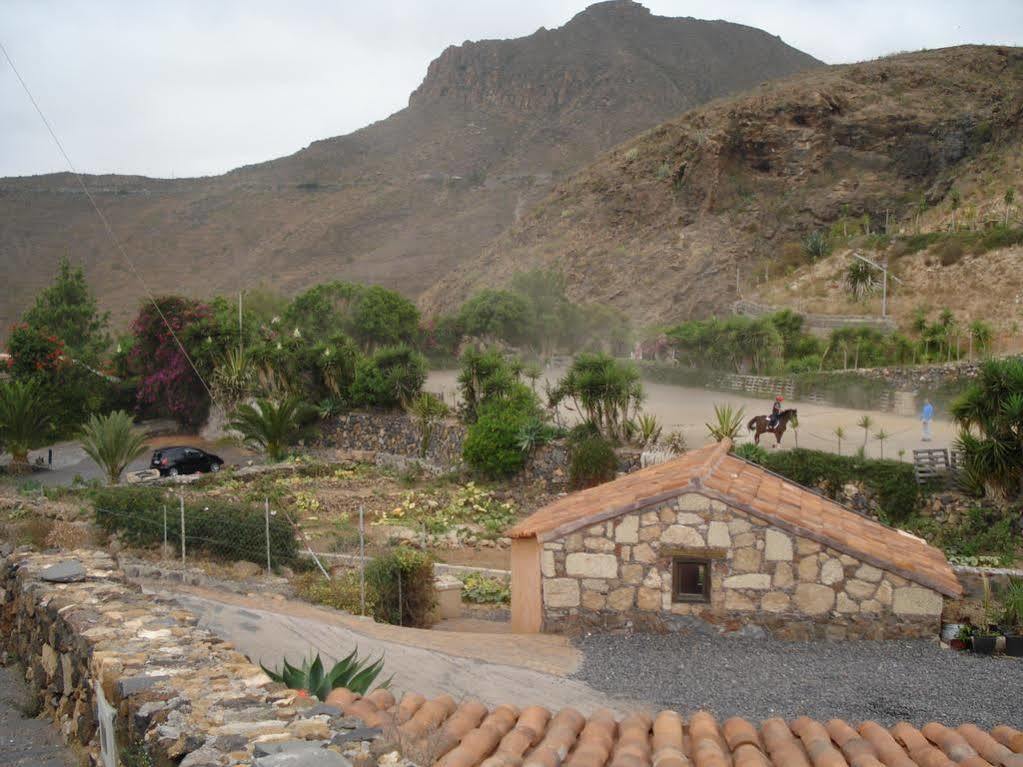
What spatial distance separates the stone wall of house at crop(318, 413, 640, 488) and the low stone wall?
58.4 feet

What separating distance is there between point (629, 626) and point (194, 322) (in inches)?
1283

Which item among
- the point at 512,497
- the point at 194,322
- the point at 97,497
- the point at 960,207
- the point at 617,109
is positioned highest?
the point at 617,109

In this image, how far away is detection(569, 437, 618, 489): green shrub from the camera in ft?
82.8

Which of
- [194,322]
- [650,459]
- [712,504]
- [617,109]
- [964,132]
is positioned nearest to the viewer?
[712,504]

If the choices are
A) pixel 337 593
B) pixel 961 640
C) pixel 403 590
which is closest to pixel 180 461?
pixel 337 593

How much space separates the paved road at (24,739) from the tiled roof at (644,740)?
2.05m

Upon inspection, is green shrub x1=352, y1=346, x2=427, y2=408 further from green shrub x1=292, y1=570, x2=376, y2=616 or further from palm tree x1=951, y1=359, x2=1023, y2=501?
palm tree x1=951, y1=359, x2=1023, y2=501

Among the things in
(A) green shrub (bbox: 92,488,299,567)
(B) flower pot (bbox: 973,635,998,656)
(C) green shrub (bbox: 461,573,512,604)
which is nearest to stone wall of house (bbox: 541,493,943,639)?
(B) flower pot (bbox: 973,635,998,656)

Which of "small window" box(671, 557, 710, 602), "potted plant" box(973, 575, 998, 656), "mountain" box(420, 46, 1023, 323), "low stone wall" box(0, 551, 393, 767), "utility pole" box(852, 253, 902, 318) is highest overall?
"mountain" box(420, 46, 1023, 323)

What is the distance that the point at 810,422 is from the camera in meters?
29.7

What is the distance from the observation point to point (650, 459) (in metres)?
24.5

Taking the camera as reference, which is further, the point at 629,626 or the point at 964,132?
the point at 964,132

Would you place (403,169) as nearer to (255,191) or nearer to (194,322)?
(255,191)

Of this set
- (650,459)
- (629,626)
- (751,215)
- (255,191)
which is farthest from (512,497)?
(255,191)
